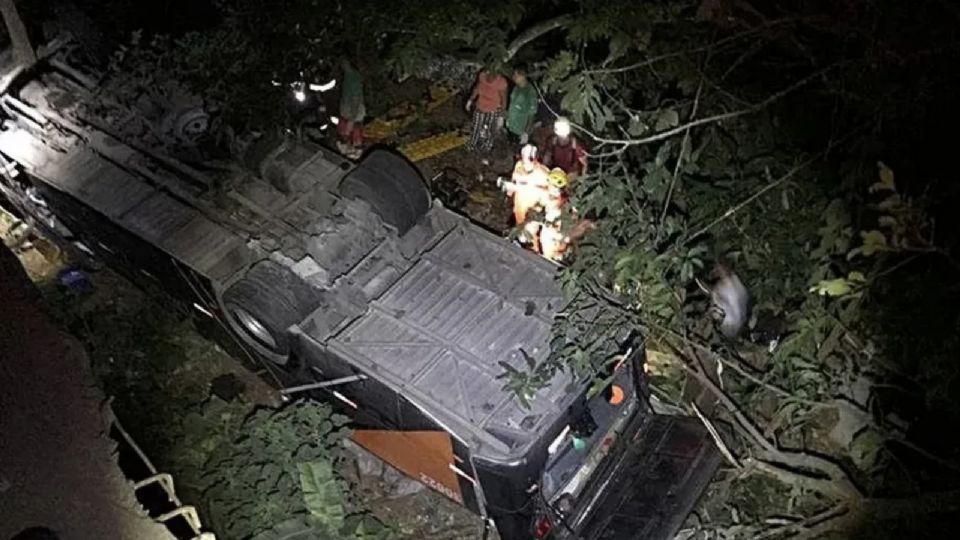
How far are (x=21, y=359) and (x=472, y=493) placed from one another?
330 centimetres

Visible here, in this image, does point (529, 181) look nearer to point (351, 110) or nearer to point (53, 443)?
point (351, 110)

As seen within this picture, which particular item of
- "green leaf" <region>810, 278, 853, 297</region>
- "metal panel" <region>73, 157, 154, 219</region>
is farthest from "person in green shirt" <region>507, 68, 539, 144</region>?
"green leaf" <region>810, 278, 853, 297</region>

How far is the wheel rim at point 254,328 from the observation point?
23.2 ft

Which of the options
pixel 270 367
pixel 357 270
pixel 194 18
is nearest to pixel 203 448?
pixel 270 367

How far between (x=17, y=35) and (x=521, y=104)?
4.64 meters

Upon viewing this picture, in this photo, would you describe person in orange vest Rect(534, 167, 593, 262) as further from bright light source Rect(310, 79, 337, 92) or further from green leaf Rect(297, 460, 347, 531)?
bright light source Rect(310, 79, 337, 92)

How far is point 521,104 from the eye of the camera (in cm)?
934

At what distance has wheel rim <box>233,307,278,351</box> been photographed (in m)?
7.07

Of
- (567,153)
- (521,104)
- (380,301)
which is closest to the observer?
(380,301)

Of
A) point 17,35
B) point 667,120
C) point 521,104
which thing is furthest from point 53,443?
point 521,104

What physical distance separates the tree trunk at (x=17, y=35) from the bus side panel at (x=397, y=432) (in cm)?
415

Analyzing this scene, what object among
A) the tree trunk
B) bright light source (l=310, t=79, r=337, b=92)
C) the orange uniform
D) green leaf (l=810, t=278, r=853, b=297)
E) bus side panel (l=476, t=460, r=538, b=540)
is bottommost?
green leaf (l=810, t=278, r=853, b=297)

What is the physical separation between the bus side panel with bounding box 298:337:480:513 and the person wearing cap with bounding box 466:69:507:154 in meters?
3.74

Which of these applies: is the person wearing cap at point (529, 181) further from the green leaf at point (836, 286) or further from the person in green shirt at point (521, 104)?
the green leaf at point (836, 286)
